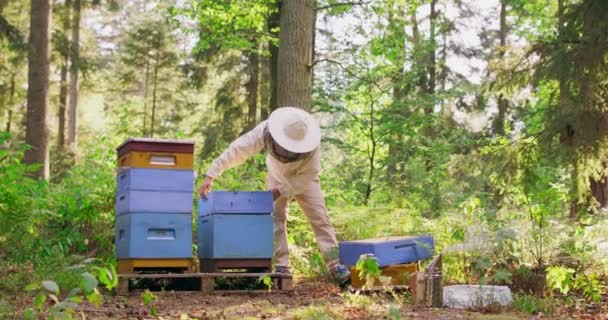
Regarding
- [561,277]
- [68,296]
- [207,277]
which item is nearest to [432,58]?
[207,277]

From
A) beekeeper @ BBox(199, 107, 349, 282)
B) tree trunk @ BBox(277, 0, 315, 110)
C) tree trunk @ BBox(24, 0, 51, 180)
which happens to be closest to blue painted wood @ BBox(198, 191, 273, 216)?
beekeeper @ BBox(199, 107, 349, 282)

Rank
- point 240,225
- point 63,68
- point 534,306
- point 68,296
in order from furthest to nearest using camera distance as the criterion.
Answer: point 63,68
point 240,225
point 534,306
point 68,296

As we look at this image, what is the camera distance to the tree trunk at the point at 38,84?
1538 cm

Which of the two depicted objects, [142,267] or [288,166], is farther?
[288,166]

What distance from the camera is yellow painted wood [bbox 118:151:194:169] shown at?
723 cm

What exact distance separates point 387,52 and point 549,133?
6591mm

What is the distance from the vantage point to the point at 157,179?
7.26 m

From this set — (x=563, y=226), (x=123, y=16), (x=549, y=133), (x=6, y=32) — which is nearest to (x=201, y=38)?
(x=6, y=32)

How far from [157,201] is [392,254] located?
7.99 feet

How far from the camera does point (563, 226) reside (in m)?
8.10

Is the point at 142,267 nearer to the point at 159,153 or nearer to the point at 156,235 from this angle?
the point at 156,235

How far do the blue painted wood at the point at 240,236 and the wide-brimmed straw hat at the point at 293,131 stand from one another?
0.79 meters

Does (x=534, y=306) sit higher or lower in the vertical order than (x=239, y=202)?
lower

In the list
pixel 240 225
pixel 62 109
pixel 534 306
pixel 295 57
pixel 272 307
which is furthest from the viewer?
pixel 62 109
